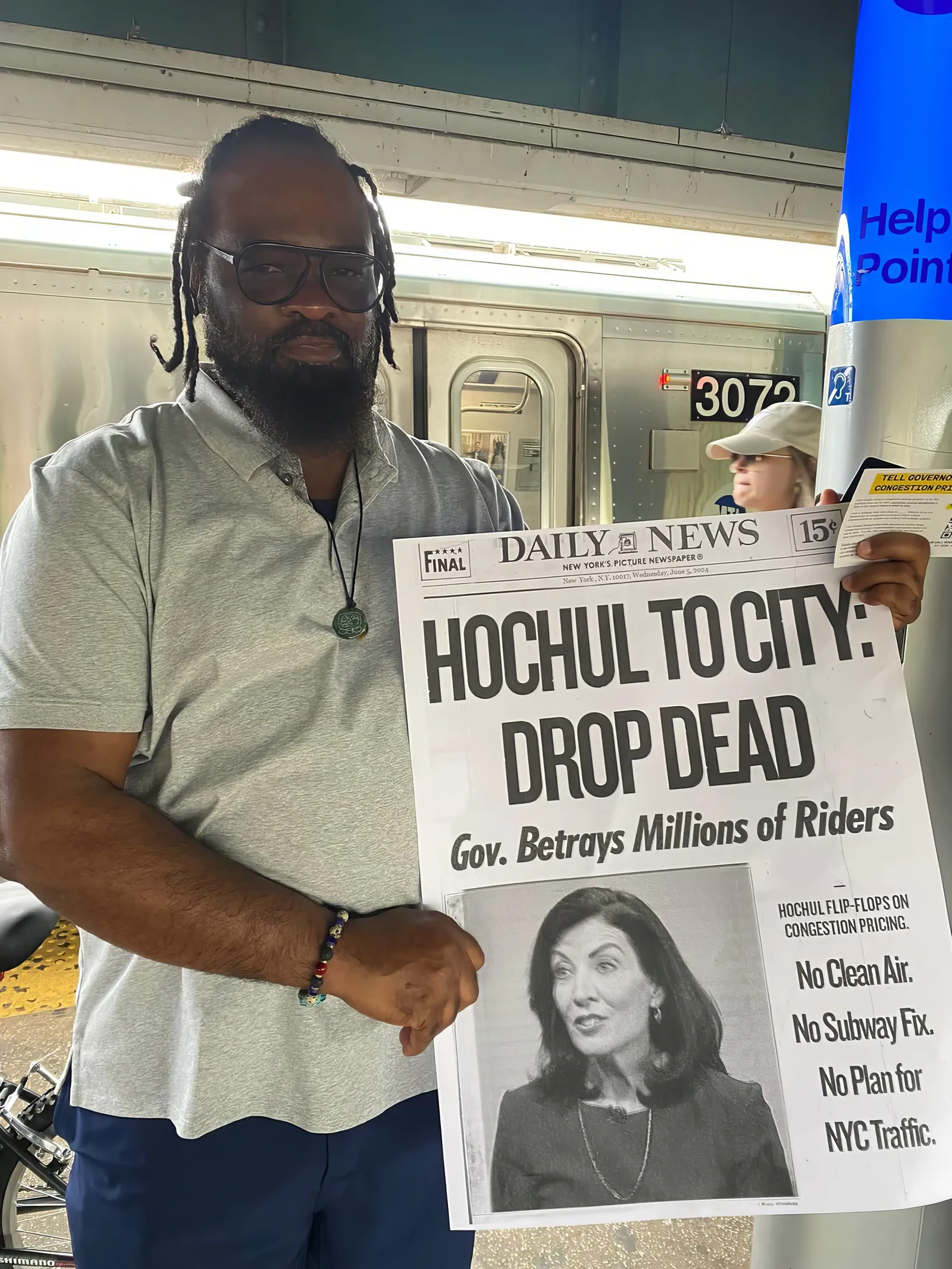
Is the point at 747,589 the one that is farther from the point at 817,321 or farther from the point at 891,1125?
the point at 817,321

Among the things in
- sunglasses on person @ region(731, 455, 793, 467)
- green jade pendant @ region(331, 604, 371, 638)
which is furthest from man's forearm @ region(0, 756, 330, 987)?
sunglasses on person @ region(731, 455, 793, 467)

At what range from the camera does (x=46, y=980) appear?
3539 millimetres

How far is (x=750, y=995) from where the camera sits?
1047 millimetres

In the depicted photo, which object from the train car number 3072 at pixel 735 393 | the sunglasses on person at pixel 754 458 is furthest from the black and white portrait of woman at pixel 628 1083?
the train car number 3072 at pixel 735 393

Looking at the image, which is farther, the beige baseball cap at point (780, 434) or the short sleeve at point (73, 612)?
the beige baseball cap at point (780, 434)

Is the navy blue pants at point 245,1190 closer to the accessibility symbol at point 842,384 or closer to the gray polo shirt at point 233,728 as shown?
the gray polo shirt at point 233,728

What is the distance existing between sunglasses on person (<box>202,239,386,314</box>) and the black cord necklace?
0.30 metres

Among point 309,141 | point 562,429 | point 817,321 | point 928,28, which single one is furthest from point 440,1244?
point 817,321

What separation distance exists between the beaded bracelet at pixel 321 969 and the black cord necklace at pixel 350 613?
33 cm

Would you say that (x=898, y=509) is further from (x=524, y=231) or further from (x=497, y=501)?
(x=524, y=231)

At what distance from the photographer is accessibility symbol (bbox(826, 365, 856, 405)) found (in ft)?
3.96

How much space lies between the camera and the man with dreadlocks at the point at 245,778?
0.96 m

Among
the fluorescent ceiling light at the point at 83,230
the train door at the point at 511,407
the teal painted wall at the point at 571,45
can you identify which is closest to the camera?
the teal painted wall at the point at 571,45

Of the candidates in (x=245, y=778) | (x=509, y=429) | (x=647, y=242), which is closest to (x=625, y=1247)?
(x=245, y=778)
